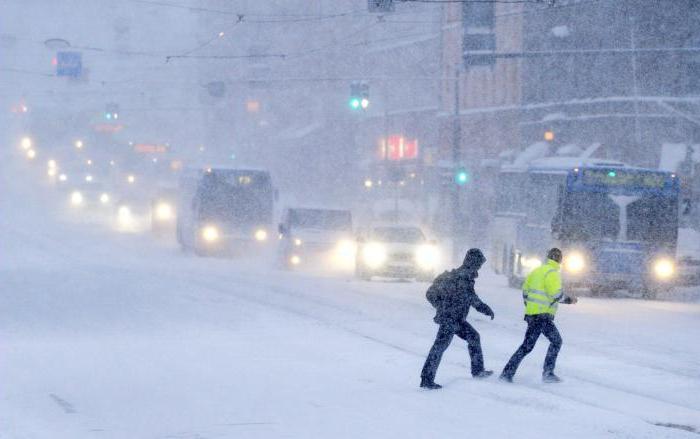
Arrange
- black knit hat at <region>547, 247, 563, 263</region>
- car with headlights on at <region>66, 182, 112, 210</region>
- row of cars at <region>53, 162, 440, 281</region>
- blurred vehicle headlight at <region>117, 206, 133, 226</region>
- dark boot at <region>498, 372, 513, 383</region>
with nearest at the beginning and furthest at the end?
black knit hat at <region>547, 247, 563, 263</region>, dark boot at <region>498, 372, 513, 383</region>, row of cars at <region>53, 162, 440, 281</region>, blurred vehicle headlight at <region>117, 206, 133, 226</region>, car with headlights on at <region>66, 182, 112, 210</region>

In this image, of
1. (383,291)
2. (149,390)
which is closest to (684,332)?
(383,291)

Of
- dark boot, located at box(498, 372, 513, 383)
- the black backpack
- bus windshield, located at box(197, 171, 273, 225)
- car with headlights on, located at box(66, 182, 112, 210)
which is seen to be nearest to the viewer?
the black backpack

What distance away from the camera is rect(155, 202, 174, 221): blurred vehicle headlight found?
186 feet

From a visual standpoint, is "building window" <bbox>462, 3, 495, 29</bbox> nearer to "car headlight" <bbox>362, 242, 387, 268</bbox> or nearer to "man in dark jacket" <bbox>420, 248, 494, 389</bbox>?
"car headlight" <bbox>362, 242, 387, 268</bbox>

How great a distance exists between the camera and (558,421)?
38.3 ft

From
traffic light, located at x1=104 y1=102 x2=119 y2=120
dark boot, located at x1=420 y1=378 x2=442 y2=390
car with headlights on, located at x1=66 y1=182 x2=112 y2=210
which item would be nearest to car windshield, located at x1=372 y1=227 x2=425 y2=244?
dark boot, located at x1=420 y1=378 x2=442 y2=390

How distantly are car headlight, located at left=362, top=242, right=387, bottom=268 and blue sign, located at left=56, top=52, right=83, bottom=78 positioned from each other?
2446 centimetres

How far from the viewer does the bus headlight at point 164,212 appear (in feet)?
186

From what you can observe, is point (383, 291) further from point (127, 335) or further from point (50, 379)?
point (50, 379)

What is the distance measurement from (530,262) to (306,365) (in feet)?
51.6

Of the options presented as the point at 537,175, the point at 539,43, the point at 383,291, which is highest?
the point at 539,43

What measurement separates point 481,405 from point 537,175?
62.4ft

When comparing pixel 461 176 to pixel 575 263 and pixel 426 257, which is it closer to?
pixel 426 257

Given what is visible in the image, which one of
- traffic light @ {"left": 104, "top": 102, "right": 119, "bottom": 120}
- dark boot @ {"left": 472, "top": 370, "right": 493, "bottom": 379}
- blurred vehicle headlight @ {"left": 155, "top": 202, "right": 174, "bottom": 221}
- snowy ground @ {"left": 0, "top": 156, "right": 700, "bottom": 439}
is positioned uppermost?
traffic light @ {"left": 104, "top": 102, "right": 119, "bottom": 120}
